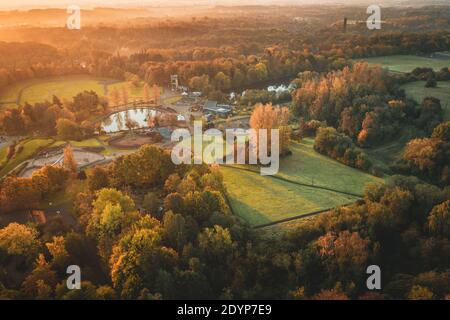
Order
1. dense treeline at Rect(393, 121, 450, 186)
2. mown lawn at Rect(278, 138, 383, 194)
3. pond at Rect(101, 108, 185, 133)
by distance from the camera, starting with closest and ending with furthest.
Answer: mown lawn at Rect(278, 138, 383, 194) → dense treeline at Rect(393, 121, 450, 186) → pond at Rect(101, 108, 185, 133)

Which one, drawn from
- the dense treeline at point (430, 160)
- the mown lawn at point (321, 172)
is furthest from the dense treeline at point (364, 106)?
the mown lawn at point (321, 172)

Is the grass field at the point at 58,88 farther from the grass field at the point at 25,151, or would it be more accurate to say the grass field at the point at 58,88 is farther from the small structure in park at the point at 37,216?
the small structure in park at the point at 37,216

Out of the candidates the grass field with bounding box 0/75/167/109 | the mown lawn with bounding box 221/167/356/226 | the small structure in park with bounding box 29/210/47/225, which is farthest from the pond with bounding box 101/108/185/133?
the mown lawn with bounding box 221/167/356/226

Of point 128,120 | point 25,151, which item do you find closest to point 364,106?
point 128,120

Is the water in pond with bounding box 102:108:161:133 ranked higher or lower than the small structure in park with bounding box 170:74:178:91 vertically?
lower

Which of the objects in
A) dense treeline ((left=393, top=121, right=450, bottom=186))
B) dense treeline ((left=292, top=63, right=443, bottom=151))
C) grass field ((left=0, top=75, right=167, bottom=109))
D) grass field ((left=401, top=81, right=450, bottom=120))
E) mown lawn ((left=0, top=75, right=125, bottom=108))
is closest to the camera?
dense treeline ((left=393, top=121, right=450, bottom=186))

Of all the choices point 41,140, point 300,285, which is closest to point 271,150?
point 300,285

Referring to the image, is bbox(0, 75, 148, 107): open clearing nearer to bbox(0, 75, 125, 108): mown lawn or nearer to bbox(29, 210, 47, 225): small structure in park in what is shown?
bbox(0, 75, 125, 108): mown lawn

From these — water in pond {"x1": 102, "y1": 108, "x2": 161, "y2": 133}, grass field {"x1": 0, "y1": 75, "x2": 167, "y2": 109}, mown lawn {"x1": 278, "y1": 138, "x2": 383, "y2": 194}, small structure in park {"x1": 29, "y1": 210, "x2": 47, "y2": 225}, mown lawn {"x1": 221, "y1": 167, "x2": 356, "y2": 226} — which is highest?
grass field {"x1": 0, "y1": 75, "x2": 167, "y2": 109}
